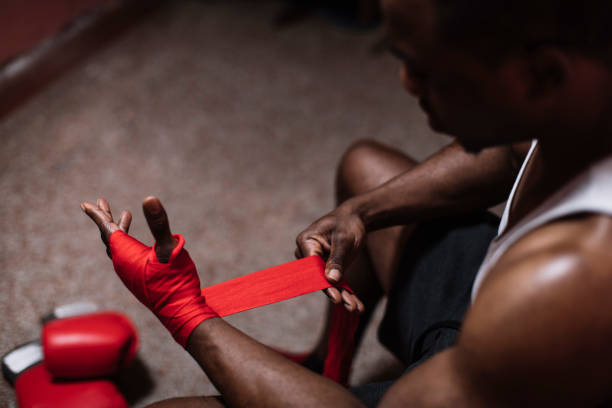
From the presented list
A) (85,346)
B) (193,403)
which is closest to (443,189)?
(193,403)

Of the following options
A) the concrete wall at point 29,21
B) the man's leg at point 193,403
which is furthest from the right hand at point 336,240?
the concrete wall at point 29,21

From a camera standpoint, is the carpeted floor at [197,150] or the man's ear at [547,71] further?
the carpeted floor at [197,150]

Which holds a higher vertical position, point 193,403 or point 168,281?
point 168,281

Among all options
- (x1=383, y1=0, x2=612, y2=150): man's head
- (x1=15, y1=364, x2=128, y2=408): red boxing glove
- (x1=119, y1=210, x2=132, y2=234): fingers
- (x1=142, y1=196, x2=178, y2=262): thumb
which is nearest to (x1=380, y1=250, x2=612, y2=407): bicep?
(x1=383, y1=0, x2=612, y2=150): man's head

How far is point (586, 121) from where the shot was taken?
1.69 ft

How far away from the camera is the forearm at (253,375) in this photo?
652mm

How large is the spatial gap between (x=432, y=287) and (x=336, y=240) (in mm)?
168

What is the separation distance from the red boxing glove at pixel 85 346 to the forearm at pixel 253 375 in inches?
12.6

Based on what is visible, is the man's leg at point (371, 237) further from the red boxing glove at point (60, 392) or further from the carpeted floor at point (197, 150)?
the red boxing glove at point (60, 392)

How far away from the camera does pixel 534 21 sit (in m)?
0.46

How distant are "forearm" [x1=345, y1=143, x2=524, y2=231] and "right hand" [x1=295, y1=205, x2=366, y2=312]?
3 centimetres

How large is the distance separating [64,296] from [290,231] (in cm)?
58

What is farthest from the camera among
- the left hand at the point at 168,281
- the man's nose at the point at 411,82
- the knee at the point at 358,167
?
the knee at the point at 358,167

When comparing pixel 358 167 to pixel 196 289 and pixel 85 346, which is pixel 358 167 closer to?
pixel 196 289
